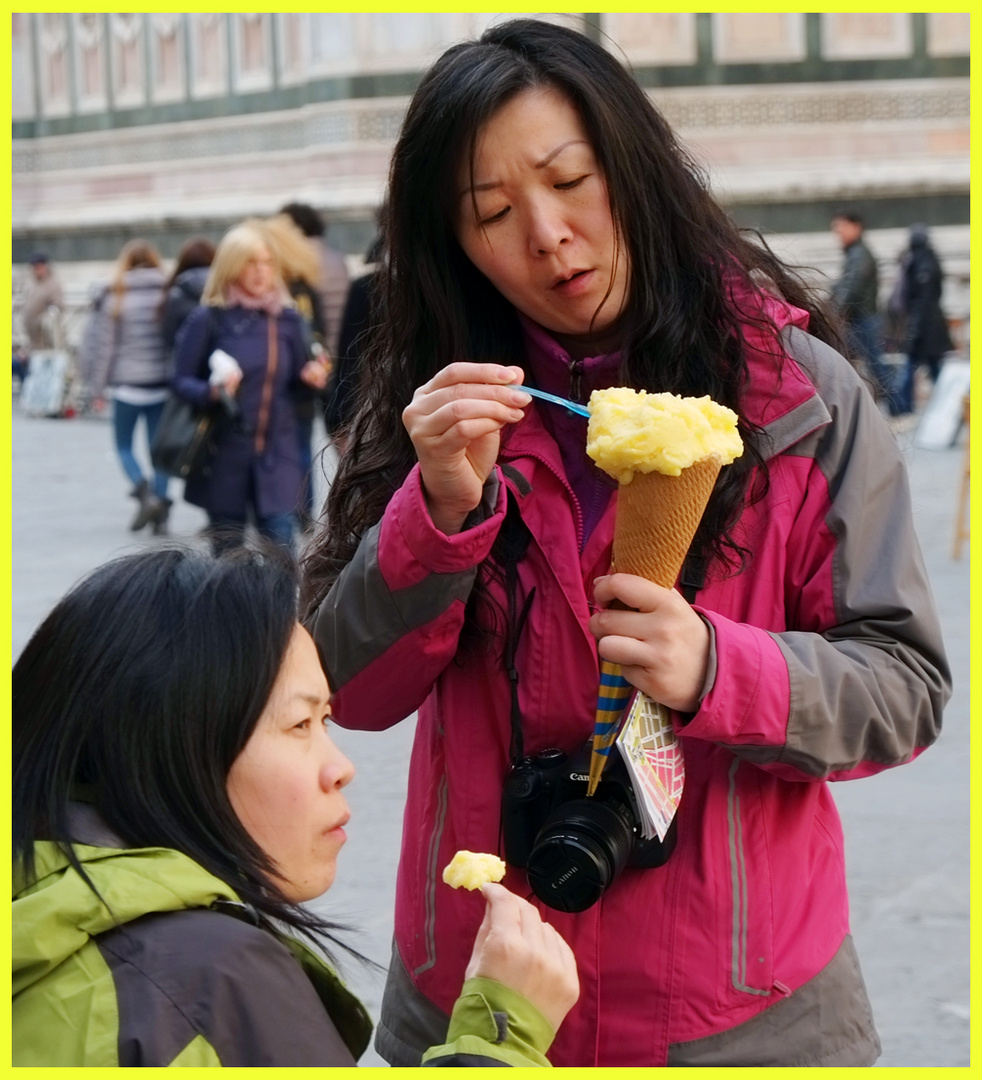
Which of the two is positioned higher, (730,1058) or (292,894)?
(292,894)

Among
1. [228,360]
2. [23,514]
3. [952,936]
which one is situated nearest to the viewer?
[952,936]

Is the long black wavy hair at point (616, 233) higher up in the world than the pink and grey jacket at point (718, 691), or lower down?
higher up

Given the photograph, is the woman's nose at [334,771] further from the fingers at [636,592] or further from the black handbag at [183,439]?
the black handbag at [183,439]

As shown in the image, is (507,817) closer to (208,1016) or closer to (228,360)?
(208,1016)

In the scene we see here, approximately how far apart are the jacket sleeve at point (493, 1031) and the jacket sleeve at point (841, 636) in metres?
0.36

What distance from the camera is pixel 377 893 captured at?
468 centimetres

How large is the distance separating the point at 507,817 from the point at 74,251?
72.0 ft

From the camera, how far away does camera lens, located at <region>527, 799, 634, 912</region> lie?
1857 mm

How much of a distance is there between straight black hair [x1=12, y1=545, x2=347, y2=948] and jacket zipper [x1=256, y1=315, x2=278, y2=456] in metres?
6.10

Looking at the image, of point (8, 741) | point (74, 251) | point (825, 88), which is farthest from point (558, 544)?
point (74, 251)

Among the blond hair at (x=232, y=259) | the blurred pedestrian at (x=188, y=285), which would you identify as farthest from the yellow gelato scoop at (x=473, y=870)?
the blurred pedestrian at (x=188, y=285)

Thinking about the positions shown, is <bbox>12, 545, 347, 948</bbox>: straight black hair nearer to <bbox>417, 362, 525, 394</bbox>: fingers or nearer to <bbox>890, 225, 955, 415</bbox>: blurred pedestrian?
<bbox>417, 362, 525, 394</bbox>: fingers

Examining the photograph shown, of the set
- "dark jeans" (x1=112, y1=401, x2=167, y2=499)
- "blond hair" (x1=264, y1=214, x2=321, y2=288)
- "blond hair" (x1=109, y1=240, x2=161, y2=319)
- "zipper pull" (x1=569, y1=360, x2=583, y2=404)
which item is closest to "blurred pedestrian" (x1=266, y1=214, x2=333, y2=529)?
"blond hair" (x1=264, y1=214, x2=321, y2=288)

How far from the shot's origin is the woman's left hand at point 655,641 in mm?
1805
